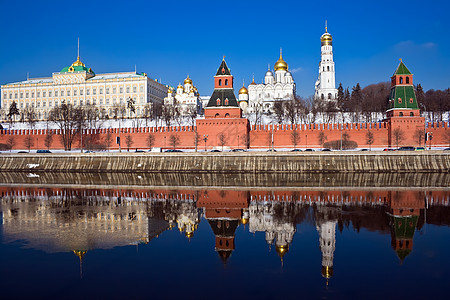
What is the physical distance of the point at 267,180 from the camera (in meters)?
23.9

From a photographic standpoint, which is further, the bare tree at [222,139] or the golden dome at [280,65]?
the golden dome at [280,65]

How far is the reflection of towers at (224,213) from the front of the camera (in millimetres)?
10630

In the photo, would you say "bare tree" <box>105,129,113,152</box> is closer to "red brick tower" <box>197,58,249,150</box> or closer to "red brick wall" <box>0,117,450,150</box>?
"red brick wall" <box>0,117,450,150</box>

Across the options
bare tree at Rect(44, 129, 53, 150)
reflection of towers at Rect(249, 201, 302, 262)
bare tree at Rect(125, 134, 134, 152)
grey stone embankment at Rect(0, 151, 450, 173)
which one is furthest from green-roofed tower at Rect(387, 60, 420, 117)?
bare tree at Rect(44, 129, 53, 150)

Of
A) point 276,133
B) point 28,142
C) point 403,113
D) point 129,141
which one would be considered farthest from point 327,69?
point 28,142

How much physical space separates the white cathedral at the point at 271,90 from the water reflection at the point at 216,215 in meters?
48.3

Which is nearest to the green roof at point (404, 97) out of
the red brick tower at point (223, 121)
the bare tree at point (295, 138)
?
the bare tree at point (295, 138)

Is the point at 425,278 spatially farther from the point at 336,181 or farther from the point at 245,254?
the point at 336,181

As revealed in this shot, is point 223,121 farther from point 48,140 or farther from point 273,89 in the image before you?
point 273,89

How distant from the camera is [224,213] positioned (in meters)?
14.6

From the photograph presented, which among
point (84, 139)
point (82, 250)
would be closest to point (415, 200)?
point (82, 250)

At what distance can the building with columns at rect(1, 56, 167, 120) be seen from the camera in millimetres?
70688

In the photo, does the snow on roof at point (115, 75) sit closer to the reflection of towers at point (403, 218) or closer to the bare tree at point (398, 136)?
the bare tree at point (398, 136)

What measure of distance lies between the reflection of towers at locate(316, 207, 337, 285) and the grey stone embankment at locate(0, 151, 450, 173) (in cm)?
1249
